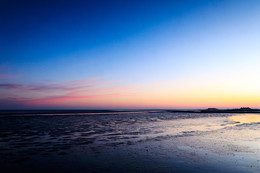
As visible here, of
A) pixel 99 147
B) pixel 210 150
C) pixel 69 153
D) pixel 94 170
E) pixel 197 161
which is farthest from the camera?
pixel 99 147

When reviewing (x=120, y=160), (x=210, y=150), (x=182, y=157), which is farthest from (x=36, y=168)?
(x=210, y=150)

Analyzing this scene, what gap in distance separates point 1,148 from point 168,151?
43.9 ft

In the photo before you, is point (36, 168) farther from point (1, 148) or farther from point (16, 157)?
point (1, 148)

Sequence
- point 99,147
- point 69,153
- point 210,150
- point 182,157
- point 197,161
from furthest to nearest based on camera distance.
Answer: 1. point 99,147
2. point 210,150
3. point 69,153
4. point 182,157
5. point 197,161

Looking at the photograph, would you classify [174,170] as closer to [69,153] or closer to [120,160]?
[120,160]

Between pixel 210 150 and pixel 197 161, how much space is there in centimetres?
357

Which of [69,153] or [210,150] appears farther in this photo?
[210,150]

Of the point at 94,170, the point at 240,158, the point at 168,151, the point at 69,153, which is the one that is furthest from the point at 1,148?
the point at 240,158

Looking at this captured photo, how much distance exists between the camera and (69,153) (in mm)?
13484

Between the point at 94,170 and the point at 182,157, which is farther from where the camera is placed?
the point at 182,157

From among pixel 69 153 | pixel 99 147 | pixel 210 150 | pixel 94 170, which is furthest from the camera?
pixel 99 147

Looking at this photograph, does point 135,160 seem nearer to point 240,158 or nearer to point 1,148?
point 240,158

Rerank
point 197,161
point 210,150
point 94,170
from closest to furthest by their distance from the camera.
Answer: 1. point 94,170
2. point 197,161
3. point 210,150

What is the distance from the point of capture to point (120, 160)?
11.7 m
